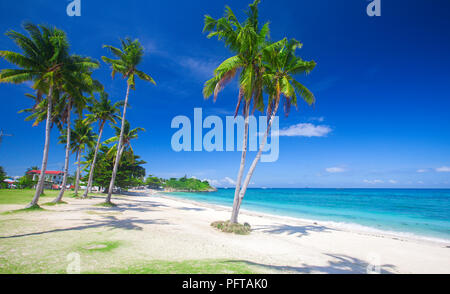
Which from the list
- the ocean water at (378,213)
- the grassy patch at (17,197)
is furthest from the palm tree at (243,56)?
the grassy patch at (17,197)

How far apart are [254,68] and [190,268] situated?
9.44 meters

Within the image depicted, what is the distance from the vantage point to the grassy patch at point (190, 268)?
3984 mm

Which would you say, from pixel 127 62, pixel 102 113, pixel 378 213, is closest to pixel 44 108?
pixel 102 113

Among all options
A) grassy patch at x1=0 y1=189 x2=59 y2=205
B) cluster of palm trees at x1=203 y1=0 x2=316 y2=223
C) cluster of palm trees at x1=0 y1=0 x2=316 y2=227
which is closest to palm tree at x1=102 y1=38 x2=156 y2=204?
cluster of palm trees at x1=0 y1=0 x2=316 y2=227

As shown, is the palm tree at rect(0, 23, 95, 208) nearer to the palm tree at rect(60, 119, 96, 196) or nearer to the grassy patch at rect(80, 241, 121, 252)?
the grassy patch at rect(80, 241, 121, 252)

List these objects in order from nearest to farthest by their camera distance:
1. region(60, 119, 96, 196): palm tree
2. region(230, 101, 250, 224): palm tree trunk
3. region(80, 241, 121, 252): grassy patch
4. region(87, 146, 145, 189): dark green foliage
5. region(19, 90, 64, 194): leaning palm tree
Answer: region(80, 241, 121, 252): grassy patch < region(230, 101, 250, 224): palm tree trunk < region(19, 90, 64, 194): leaning palm tree < region(60, 119, 96, 196): palm tree < region(87, 146, 145, 189): dark green foliage

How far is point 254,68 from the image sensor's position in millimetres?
10289

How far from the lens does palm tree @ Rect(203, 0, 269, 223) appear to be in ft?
31.8

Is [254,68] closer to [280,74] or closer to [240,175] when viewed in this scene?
[280,74]
